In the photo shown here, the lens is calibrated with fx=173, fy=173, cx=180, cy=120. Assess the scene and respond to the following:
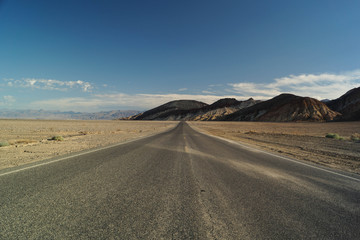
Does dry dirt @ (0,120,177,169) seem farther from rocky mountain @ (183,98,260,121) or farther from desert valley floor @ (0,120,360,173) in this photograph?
rocky mountain @ (183,98,260,121)

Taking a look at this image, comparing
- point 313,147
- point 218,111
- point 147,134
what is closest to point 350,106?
point 218,111

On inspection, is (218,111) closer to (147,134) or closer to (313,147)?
(147,134)

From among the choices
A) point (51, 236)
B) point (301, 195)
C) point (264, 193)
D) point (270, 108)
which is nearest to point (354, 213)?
point (301, 195)

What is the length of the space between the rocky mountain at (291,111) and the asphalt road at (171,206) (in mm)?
102705

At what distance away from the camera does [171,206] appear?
9.77ft

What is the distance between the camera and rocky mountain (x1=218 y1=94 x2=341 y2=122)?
290ft

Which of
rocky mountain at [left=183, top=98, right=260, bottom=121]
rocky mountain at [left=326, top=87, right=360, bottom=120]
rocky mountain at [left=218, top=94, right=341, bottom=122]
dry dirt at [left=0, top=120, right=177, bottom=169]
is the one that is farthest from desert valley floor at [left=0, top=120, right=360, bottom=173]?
rocky mountain at [left=183, top=98, right=260, bottom=121]

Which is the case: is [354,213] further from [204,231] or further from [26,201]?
[26,201]

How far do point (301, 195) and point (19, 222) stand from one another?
16.4 feet

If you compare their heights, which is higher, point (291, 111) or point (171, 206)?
point (291, 111)

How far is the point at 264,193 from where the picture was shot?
12.3ft

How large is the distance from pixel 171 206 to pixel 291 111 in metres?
112

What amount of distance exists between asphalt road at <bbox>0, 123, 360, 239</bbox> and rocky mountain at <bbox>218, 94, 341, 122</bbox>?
103m

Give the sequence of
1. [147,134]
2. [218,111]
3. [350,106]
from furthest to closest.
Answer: [218,111] → [350,106] → [147,134]
